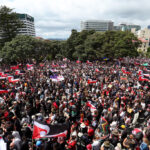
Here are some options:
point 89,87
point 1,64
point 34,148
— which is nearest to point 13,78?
point 89,87

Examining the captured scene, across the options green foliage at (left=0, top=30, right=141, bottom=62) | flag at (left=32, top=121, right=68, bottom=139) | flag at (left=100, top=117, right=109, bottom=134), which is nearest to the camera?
flag at (left=32, top=121, right=68, bottom=139)

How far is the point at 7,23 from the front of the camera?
31828mm

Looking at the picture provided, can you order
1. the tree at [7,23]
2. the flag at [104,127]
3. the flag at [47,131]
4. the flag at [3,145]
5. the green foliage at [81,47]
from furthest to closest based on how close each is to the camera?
the tree at [7,23] → the green foliage at [81,47] → the flag at [104,127] → the flag at [47,131] → the flag at [3,145]

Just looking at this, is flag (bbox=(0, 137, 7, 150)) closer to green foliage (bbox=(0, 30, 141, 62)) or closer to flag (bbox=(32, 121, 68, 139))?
flag (bbox=(32, 121, 68, 139))

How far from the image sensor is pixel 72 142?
15.4 ft

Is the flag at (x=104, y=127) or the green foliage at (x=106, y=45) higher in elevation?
the green foliage at (x=106, y=45)

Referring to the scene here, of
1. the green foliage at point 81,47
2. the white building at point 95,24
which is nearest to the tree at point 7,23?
the green foliage at point 81,47

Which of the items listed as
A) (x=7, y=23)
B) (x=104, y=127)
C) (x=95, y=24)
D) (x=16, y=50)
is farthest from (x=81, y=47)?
(x=95, y=24)

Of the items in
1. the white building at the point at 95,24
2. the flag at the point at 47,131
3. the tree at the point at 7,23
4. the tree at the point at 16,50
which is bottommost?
the flag at the point at 47,131

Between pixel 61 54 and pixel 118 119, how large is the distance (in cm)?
3398

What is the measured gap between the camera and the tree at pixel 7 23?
102ft

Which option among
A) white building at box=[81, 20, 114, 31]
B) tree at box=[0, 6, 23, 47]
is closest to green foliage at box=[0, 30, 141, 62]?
tree at box=[0, 6, 23, 47]

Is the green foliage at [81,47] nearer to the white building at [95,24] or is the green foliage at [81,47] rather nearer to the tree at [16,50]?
the tree at [16,50]

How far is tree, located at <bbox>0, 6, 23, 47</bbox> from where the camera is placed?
1227 inches
